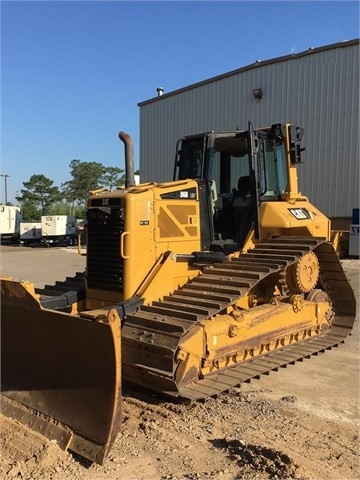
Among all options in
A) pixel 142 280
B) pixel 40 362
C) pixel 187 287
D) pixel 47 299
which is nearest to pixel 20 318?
pixel 40 362

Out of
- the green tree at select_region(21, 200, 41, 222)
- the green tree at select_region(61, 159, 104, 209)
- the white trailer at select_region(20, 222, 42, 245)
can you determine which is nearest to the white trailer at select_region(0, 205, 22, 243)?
the white trailer at select_region(20, 222, 42, 245)

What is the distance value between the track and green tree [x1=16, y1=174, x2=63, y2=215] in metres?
56.6

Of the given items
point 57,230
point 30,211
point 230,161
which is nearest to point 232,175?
point 230,161

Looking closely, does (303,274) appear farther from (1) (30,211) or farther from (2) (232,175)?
(1) (30,211)

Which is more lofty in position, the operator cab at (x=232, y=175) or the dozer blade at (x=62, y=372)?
the operator cab at (x=232, y=175)

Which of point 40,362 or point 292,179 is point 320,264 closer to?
point 292,179

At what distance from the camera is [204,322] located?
16.7 feet

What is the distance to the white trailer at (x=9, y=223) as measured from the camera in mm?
34281

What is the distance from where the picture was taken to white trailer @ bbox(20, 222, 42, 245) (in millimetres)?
32906

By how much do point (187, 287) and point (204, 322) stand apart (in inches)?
22.9

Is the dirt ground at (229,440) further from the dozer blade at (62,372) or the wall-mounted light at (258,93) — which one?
the wall-mounted light at (258,93)

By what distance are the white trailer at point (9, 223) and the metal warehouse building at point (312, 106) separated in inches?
690

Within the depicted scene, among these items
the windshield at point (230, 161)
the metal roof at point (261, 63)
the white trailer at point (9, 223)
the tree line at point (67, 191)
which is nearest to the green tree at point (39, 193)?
the tree line at point (67, 191)

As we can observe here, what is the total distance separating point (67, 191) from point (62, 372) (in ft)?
201
